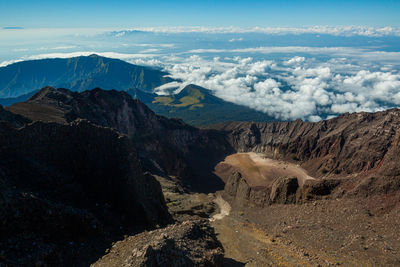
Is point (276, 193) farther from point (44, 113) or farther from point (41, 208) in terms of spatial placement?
point (44, 113)

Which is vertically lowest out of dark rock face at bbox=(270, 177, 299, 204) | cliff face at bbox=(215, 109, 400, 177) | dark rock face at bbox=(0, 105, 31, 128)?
cliff face at bbox=(215, 109, 400, 177)

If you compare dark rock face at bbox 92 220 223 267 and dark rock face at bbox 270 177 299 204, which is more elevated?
dark rock face at bbox 92 220 223 267

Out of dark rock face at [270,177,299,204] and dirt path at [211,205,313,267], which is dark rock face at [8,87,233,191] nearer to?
dark rock face at [270,177,299,204]

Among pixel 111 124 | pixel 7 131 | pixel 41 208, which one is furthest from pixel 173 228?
pixel 111 124

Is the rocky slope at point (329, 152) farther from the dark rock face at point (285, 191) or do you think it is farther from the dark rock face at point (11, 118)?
the dark rock face at point (11, 118)

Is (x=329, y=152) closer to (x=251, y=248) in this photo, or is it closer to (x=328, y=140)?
(x=328, y=140)

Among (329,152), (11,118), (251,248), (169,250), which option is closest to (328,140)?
(329,152)

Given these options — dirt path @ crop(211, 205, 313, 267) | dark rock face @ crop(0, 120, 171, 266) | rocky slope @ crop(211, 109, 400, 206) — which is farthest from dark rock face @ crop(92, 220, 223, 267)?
rocky slope @ crop(211, 109, 400, 206)
